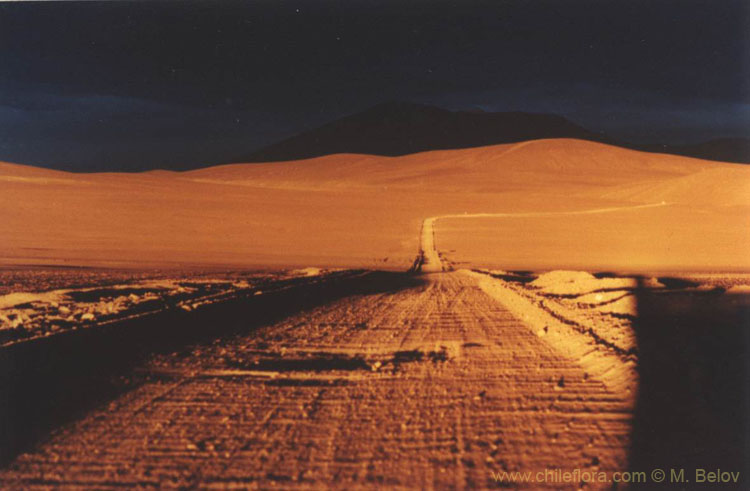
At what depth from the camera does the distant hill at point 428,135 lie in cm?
13275

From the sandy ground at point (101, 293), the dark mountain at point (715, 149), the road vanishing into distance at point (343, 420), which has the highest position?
the dark mountain at point (715, 149)

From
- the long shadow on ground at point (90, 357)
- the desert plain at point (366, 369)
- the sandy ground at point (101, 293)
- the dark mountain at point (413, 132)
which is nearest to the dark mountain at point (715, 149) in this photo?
the dark mountain at point (413, 132)

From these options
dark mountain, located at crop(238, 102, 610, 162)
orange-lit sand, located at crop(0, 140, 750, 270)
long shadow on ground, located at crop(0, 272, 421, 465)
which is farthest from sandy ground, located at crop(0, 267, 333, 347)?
dark mountain, located at crop(238, 102, 610, 162)

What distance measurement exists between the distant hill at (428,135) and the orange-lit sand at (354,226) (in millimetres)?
65547

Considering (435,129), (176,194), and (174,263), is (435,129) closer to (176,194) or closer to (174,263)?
(176,194)

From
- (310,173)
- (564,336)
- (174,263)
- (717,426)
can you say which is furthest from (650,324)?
(310,173)

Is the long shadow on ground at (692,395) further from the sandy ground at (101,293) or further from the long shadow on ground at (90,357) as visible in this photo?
the sandy ground at (101,293)

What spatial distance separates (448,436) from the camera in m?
4.49

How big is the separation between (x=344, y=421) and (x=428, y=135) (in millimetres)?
139162

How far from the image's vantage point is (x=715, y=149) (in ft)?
479

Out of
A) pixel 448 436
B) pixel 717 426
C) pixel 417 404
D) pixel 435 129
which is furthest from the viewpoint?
pixel 435 129

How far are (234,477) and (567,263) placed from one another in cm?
1527

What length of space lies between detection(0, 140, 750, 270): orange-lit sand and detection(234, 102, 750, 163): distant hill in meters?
65.5

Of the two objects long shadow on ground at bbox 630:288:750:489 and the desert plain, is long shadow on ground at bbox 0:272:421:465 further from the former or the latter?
long shadow on ground at bbox 630:288:750:489
